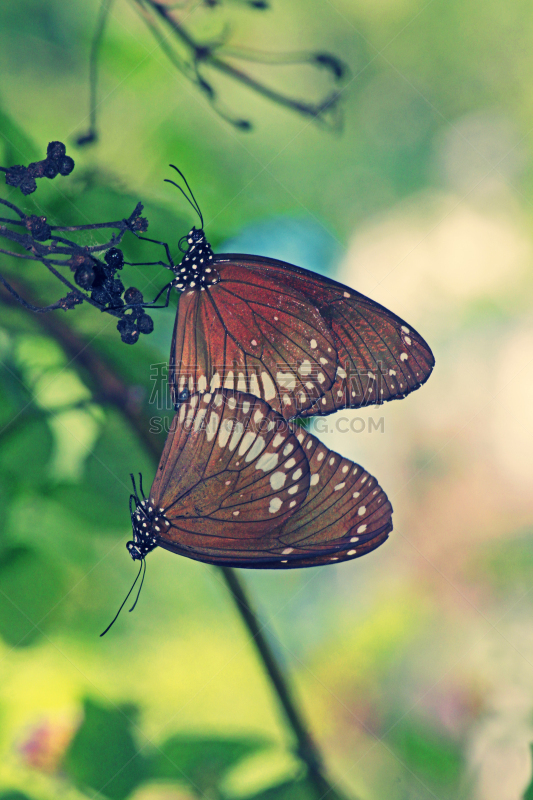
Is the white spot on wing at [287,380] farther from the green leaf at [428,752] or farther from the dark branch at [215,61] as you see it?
the green leaf at [428,752]

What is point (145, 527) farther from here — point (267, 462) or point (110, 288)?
point (110, 288)

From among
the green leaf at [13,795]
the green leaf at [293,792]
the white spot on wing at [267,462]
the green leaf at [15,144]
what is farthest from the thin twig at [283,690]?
the green leaf at [15,144]

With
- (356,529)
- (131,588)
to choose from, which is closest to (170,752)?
(131,588)

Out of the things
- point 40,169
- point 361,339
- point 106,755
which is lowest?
point 106,755

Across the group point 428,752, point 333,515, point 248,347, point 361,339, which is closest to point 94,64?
point 248,347

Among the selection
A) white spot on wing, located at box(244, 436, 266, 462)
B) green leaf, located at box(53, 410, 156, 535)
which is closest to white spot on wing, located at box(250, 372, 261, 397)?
white spot on wing, located at box(244, 436, 266, 462)

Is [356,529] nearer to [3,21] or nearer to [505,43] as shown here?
[505,43]
